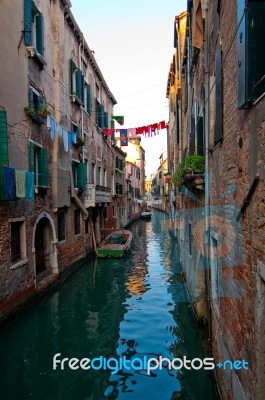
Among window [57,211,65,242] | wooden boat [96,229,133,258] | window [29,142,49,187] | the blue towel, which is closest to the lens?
the blue towel

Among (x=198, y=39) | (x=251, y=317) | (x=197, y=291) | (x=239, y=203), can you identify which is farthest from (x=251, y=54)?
(x=197, y=291)

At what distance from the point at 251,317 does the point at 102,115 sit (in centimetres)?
1803

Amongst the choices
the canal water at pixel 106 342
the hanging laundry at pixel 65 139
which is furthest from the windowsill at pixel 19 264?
the hanging laundry at pixel 65 139

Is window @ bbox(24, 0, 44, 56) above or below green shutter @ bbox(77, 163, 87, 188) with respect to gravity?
above

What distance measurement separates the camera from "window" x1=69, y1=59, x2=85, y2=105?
14.2m

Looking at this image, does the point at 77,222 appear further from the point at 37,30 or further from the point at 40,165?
the point at 37,30

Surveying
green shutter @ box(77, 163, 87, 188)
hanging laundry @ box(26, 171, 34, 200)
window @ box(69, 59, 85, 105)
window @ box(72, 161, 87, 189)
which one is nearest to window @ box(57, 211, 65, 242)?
window @ box(72, 161, 87, 189)

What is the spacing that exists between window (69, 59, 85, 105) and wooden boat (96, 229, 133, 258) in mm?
7140

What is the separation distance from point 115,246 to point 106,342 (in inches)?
391

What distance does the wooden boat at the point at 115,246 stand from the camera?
1619 cm

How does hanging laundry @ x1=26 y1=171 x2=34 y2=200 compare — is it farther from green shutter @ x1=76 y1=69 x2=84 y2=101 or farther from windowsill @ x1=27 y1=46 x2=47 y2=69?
green shutter @ x1=76 y1=69 x2=84 y2=101

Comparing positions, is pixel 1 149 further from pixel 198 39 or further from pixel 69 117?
pixel 69 117

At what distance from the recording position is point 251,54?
10.3ft

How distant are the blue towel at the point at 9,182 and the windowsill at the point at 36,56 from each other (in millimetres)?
3956
